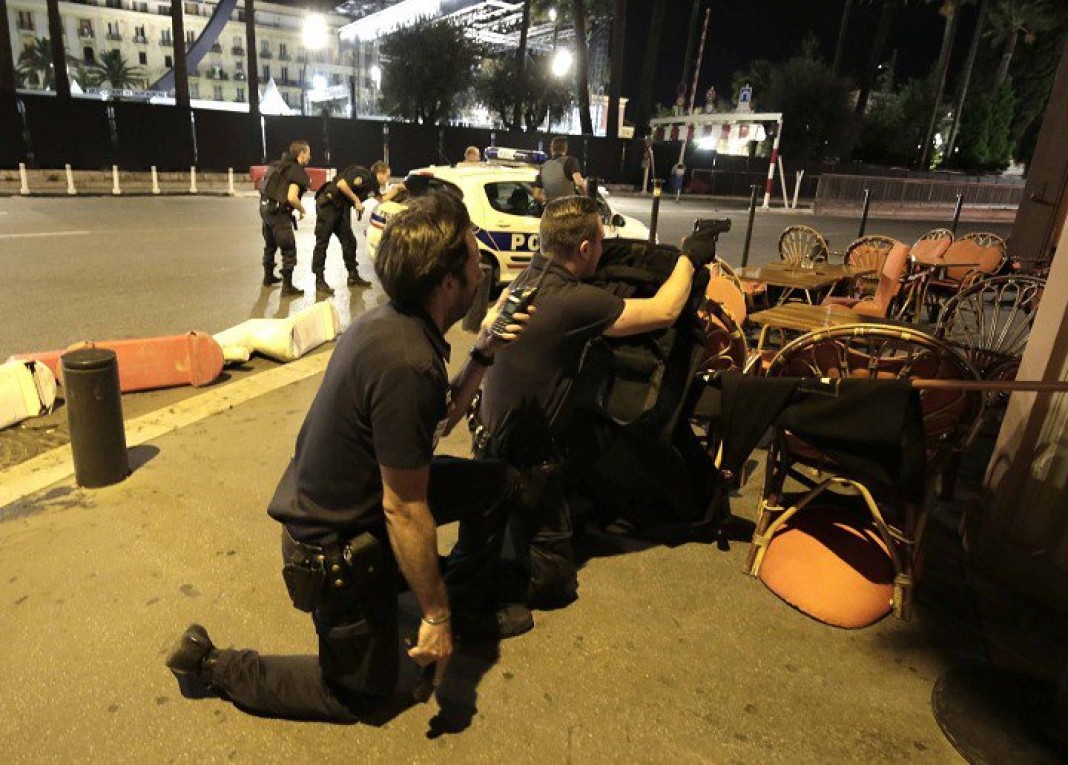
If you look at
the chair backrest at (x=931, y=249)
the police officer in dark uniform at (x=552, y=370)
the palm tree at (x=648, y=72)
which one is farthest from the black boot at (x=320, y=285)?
the palm tree at (x=648, y=72)

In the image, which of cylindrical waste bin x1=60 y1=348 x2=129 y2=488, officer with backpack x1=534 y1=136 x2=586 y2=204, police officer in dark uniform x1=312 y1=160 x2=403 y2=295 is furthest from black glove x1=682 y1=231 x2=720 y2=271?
police officer in dark uniform x1=312 y1=160 x2=403 y2=295

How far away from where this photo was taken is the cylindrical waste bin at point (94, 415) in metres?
3.53

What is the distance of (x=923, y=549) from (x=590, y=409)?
1.76 metres

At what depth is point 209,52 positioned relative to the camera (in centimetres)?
9156

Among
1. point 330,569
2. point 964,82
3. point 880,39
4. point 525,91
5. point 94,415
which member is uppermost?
point 880,39

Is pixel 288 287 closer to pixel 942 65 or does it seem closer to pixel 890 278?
pixel 890 278

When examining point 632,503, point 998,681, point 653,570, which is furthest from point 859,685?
point 632,503

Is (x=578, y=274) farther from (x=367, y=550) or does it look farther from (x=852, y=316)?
(x=852, y=316)

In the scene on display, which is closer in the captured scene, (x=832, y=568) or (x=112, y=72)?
(x=832, y=568)

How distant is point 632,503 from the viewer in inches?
132

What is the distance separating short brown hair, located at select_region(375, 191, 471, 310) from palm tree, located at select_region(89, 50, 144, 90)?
4017 inches

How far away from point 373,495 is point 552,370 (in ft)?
3.14

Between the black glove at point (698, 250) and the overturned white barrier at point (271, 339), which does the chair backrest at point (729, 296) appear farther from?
the overturned white barrier at point (271, 339)

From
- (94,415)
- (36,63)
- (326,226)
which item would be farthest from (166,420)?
(36,63)
